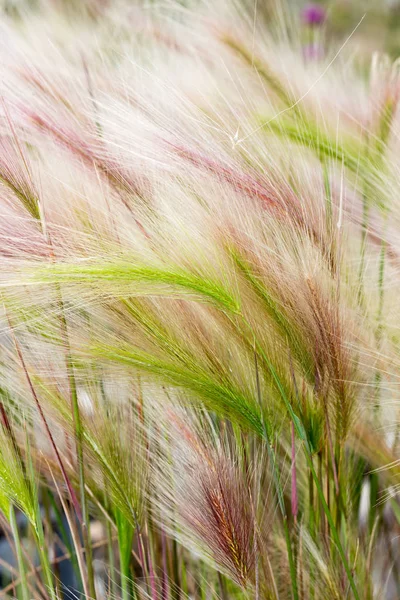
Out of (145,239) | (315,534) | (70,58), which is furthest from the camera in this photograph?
(70,58)

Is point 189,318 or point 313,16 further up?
point 313,16

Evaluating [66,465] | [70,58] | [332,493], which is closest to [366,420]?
[332,493]

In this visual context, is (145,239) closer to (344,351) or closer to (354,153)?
(344,351)

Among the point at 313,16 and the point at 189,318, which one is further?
the point at 313,16

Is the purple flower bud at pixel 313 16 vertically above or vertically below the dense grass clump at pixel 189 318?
above

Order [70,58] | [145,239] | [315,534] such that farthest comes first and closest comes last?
[70,58] → [315,534] → [145,239]

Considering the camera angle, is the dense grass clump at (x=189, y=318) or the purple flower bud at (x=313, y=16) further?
the purple flower bud at (x=313, y=16)

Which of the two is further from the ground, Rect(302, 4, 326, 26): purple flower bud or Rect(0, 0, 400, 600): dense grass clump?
Rect(302, 4, 326, 26): purple flower bud

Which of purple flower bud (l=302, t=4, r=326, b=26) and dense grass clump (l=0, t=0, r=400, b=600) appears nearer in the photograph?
dense grass clump (l=0, t=0, r=400, b=600)
